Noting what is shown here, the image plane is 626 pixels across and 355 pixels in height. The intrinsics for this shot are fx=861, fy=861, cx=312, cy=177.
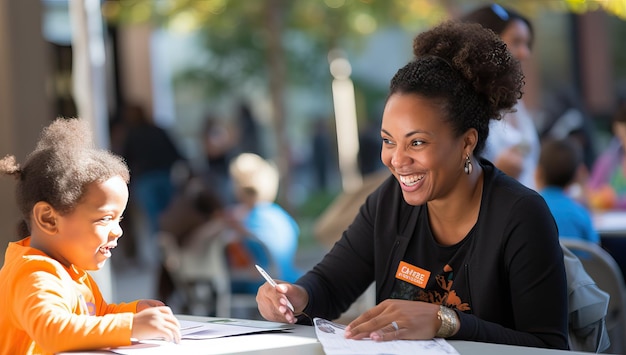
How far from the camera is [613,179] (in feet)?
16.3

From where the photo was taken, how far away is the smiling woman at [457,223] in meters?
1.68

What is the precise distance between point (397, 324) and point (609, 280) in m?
1.19

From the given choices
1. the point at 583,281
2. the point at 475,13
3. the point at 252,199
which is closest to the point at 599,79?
the point at 252,199

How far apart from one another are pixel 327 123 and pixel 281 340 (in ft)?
39.0

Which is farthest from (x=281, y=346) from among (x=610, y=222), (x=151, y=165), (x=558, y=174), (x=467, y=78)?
(x=151, y=165)

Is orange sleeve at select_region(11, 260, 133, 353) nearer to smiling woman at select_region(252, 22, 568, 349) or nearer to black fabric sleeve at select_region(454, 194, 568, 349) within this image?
smiling woman at select_region(252, 22, 568, 349)

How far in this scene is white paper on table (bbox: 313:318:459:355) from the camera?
4.65 ft

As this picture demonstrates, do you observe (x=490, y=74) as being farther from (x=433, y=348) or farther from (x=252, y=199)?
(x=252, y=199)

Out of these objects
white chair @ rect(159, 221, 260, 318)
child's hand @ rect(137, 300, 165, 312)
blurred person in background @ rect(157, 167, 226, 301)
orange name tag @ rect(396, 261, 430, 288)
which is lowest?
white chair @ rect(159, 221, 260, 318)

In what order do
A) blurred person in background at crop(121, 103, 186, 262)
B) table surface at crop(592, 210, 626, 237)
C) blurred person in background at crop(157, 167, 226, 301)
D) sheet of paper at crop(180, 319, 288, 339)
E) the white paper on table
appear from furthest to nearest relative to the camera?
blurred person in background at crop(121, 103, 186, 262)
blurred person in background at crop(157, 167, 226, 301)
table surface at crop(592, 210, 626, 237)
sheet of paper at crop(180, 319, 288, 339)
the white paper on table

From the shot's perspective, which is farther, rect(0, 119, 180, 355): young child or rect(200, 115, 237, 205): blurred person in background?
rect(200, 115, 237, 205): blurred person in background

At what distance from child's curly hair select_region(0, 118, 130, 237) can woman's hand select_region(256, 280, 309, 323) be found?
391 mm

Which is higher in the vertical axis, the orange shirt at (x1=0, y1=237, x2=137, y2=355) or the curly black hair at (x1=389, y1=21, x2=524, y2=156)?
the curly black hair at (x1=389, y1=21, x2=524, y2=156)

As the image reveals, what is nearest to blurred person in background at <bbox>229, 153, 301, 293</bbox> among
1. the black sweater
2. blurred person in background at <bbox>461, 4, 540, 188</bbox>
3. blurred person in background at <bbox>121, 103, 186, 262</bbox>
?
blurred person in background at <bbox>461, 4, 540, 188</bbox>
